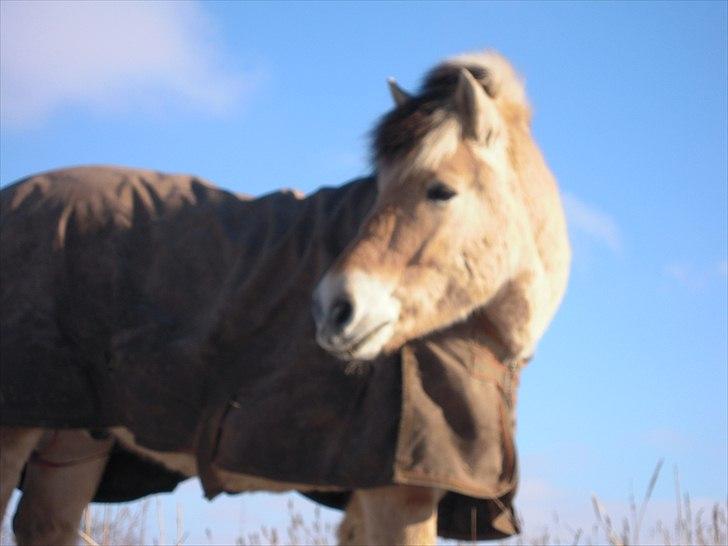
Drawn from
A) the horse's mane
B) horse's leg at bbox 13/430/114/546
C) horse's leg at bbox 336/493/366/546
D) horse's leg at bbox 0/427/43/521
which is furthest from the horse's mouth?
horse's leg at bbox 13/430/114/546

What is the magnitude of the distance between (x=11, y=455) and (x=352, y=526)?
1494 mm

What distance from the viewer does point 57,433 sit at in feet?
17.5

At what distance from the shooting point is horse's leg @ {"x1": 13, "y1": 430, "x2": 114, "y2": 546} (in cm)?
527

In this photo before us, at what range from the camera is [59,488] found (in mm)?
5277

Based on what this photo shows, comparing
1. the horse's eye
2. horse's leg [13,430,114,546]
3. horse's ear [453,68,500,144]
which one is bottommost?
horse's leg [13,430,114,546]

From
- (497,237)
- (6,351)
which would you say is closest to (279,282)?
(497,237)

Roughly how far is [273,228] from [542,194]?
3.57ft

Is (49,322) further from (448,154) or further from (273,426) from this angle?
(448,154)

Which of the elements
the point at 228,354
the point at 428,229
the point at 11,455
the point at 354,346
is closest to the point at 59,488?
the point at 11,455

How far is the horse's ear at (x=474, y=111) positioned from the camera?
4.32 meters

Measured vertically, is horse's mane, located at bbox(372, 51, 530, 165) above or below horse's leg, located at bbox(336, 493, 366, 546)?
above

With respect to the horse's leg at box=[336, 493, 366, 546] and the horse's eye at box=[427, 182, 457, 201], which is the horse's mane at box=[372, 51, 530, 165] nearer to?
the horse's eye at box=[427, 182, 457, 201]

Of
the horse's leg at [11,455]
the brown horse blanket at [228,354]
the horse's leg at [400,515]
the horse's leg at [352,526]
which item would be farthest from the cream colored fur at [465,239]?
the horse's leg at [11,455]

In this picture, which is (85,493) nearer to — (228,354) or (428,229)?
(228,354)
